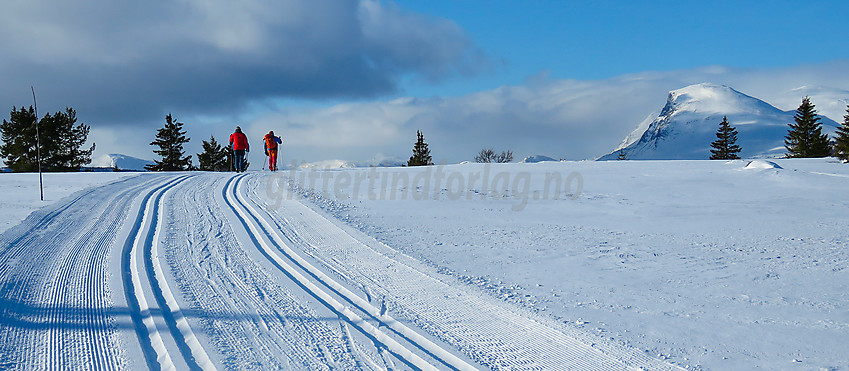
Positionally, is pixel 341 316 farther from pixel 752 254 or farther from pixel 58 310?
pixel 752 254

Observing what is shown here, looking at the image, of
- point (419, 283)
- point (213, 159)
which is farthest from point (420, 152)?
point (419, 283)

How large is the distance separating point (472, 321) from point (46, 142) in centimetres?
5358

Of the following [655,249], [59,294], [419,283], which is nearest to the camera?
[59,294]

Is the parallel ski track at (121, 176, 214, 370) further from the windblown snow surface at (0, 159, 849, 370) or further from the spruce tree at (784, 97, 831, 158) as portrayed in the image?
the spruce tree at (784, 97, 831, 158)

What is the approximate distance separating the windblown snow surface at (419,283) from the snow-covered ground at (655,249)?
0.04 metres

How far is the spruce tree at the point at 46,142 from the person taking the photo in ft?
149

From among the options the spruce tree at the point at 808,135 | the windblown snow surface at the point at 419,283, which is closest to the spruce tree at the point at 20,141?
the windblown snow surface at the point at 419,283

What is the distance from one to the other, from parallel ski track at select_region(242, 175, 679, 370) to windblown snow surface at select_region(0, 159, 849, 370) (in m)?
0.03

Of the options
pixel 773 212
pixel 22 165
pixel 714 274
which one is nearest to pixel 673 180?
pixel 773 212

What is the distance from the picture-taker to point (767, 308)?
223 inches

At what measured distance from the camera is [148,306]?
5531 mm

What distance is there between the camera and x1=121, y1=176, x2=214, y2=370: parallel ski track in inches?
175

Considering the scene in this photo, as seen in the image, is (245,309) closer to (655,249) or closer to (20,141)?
(655,249)

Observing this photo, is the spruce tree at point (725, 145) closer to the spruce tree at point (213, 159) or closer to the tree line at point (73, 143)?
the tree line at point (73, 143)
